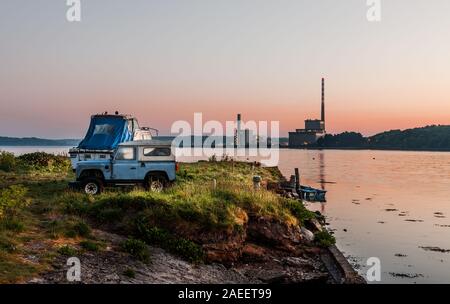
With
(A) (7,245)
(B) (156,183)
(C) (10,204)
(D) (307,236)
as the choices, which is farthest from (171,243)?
(D) (307,236)

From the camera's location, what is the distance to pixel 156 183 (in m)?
20.5

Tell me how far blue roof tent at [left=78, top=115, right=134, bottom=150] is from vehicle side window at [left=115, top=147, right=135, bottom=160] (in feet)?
19.3

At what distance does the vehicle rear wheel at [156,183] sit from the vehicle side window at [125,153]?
1.29m

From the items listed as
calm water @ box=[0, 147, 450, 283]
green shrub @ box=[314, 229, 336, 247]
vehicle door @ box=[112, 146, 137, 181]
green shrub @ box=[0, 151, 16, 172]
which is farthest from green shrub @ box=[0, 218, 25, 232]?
green shrub @ box=[0, 151, 16, 172]

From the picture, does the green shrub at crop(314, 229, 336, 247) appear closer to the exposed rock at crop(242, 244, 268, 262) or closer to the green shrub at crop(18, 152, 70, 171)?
the exposed rock at crop(242, 244, 268, 262)

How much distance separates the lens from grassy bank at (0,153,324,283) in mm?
11516

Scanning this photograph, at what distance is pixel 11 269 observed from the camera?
383 inches

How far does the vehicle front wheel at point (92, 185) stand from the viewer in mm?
20031

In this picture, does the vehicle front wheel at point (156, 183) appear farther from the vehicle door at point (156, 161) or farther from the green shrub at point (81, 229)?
the green shrub at point (81, 229)

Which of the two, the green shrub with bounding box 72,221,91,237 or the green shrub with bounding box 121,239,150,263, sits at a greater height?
the green shrub with bounding box 72,221,91,237

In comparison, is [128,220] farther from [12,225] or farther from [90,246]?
[12,225]

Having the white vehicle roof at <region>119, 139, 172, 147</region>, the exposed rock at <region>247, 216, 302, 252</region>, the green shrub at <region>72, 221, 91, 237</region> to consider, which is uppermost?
the white vehicle roof at <region>119, 139, 172, 147</region>
